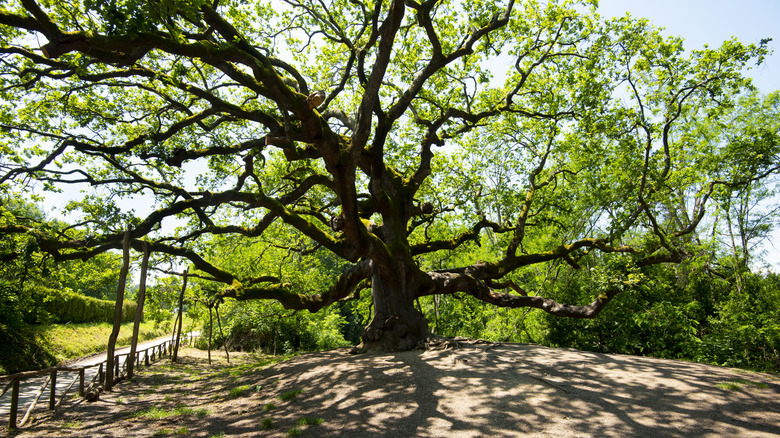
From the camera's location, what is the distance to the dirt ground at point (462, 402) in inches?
195

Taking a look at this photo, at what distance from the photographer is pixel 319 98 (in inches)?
273

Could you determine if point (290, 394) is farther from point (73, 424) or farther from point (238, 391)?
point (73, 424)

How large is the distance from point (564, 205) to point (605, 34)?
5.34 m

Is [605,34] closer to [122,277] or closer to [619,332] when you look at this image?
[619,332]

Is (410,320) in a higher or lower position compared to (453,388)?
higher

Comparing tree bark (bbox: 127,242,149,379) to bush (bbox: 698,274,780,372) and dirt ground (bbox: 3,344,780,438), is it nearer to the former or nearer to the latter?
dirt ground (bbox: 3,344,780,438)

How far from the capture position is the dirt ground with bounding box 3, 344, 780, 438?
16.3 ft

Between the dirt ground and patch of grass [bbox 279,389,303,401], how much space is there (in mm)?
34

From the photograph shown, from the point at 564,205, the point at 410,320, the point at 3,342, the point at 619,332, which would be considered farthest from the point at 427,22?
the point at 3,342

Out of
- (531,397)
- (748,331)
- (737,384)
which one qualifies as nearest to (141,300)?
(531,397)

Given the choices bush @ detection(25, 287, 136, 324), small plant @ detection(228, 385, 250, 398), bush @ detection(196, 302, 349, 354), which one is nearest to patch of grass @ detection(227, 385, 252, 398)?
small plant @ detection(228, 385, 250, 398)

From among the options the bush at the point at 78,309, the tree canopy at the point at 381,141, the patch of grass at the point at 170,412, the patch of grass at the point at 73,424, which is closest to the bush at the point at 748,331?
the tree canopy at the point at 381,141

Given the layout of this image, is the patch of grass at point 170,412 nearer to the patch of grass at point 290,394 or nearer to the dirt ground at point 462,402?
the dirt ground at point 462,402

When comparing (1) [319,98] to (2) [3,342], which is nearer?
(1) [319,98]
